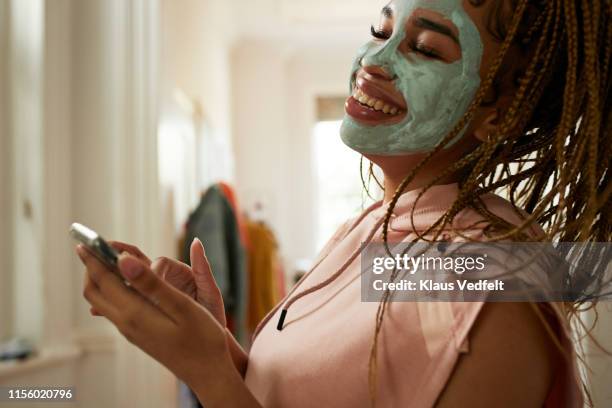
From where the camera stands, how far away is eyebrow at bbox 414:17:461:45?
2.31 feet

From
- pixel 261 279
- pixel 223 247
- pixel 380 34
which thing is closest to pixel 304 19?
pixel 261 279

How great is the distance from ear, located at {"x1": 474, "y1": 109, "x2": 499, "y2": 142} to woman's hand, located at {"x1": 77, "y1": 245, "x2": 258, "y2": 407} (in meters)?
0.38

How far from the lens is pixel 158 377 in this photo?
1994 mm

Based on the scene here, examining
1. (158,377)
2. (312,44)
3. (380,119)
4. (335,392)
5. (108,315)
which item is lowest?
(158,377)

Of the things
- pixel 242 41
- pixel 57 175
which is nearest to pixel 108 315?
pixel 57 175

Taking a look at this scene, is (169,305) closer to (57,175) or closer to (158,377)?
(57,175)

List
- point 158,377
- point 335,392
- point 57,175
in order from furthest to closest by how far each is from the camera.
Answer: point 158,377 < point 57,175 < point 335,392

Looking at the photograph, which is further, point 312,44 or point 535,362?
point 312,44

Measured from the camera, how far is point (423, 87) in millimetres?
708

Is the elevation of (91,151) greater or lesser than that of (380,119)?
lesser

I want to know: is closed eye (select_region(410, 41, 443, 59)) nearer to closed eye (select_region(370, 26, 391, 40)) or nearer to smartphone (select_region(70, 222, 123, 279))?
closed eye (select_region(370, 26, 391, 40))

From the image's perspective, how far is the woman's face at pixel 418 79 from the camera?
0.70 meters

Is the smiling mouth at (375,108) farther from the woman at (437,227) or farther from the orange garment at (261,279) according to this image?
the orange garment at (261,279)

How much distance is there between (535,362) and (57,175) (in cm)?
Result: 154
